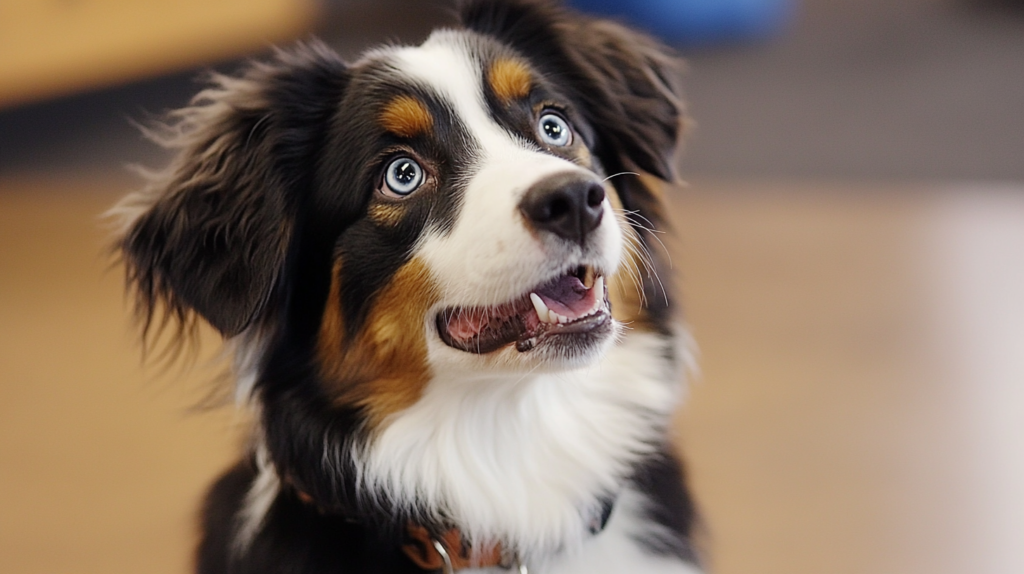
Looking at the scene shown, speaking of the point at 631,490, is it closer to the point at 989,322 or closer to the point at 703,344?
the point at 703,344

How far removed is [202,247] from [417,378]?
1.45ft

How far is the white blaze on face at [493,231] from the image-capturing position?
63.7 inches

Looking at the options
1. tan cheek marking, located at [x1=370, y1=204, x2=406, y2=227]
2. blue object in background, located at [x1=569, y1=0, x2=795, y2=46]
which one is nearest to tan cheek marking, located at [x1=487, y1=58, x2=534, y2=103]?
tan cheek marking, located at [x1=370, y1=204, x2=406, y2=227]

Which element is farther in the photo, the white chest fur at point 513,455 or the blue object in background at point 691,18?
the blue object in background at point 691,18

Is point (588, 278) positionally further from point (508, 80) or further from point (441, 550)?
point (441, 550)

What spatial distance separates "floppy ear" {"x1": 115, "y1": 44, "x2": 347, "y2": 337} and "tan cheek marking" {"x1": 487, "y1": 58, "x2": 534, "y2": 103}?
295mm

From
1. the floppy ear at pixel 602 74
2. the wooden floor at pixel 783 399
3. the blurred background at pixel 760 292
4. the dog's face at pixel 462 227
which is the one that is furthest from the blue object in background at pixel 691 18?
the dog's face at pixel 462 227

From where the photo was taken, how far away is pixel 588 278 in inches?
69.5

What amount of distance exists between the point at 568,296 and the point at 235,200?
2.01 feet

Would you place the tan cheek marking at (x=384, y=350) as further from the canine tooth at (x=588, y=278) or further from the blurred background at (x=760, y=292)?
the blurred background at (x=760, y=292)

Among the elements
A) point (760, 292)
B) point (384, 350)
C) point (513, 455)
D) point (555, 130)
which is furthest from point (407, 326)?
point (760, 292)

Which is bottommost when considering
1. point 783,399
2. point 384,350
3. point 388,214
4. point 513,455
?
point 783,399

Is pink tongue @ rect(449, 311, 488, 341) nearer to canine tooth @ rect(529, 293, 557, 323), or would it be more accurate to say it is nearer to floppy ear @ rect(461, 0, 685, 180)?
canine tooth @ rect(529, 293, 557, 323)

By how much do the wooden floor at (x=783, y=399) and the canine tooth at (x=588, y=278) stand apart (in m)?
0.70
